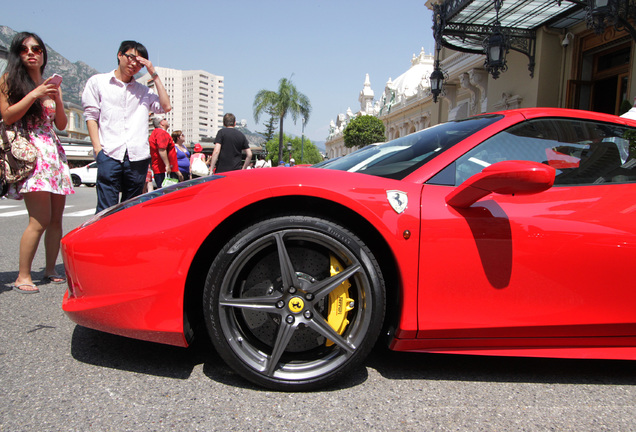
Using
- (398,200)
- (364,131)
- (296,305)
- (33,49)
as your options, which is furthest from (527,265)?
(364,131)

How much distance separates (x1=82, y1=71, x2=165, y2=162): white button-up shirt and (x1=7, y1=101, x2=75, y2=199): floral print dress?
0.27 meters

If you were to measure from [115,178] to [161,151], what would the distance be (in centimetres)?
281

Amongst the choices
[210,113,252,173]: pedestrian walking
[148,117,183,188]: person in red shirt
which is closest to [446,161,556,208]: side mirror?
[148,117,183,188]: person in red shirt

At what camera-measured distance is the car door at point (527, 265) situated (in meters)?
1.70

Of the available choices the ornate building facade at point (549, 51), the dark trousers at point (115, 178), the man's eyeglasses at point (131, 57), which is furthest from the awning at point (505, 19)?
the dark trousers at point (115, 178)

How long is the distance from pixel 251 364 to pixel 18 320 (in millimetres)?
1578

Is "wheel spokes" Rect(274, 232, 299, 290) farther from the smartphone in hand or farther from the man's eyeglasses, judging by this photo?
the man's eyeglasses

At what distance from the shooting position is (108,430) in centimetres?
143

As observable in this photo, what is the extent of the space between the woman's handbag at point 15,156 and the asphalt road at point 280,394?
1121 mm

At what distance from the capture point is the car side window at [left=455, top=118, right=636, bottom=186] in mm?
1964

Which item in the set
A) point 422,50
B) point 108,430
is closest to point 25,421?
point 108,430

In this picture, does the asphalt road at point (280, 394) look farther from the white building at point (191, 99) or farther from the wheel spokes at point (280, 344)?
the white building at point (191, 99)

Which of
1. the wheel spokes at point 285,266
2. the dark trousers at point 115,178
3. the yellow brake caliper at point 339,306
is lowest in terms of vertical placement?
the yellow brake caliper at point 339,306

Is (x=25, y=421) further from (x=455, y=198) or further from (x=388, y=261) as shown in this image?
(x=455, y=198)
